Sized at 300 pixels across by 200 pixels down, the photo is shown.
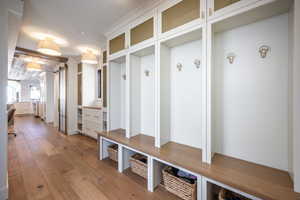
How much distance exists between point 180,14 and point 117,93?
176 centimetres

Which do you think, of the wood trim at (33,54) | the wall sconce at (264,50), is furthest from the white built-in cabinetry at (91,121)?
the wall sconce at (264,50)

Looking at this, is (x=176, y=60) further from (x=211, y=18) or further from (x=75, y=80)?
(x=75, y=80)

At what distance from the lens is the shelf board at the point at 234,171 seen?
0.94 metres

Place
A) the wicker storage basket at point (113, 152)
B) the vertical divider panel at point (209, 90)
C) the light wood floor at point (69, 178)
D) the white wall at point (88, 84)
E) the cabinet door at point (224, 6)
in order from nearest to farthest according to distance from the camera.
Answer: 1. the cabinet door at point (224, 6)
2. the vertical divider panel at point (209, 90)
3. the light wood floor at point (69, 178)
4. the wicker storage basket at point (113, 152)
5. the white wall at point (88, 84)

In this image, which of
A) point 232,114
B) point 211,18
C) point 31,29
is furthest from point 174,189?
point 31,29

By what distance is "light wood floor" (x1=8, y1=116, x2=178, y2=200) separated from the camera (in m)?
1.55

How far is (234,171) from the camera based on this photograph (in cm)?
118

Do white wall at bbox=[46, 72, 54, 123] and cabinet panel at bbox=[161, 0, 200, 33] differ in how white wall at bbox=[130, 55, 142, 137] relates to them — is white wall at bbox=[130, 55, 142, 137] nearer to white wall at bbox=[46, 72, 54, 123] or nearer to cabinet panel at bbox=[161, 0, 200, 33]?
cabinet panel at bbox=[161, 0, 200, 33]

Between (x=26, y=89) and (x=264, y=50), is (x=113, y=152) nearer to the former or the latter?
(x=264, y=50)

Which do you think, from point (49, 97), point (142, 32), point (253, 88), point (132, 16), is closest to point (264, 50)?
point (253, 88)

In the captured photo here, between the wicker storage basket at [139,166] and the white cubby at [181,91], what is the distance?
1.54ft

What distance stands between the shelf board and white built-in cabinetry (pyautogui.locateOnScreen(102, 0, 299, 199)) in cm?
9

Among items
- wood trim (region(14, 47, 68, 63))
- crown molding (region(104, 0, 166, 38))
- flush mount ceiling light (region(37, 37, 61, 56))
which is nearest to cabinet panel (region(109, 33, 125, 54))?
crown molding (region(104, 0, 166, 38))

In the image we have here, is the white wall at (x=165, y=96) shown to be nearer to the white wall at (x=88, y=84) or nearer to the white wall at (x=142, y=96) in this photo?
the white wall at (x=142, y=96)
